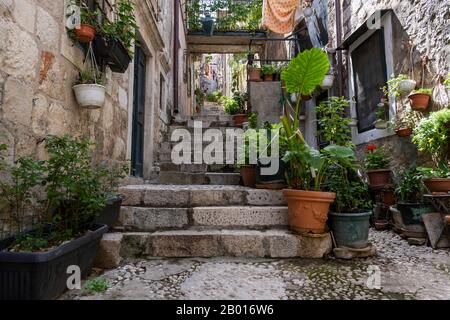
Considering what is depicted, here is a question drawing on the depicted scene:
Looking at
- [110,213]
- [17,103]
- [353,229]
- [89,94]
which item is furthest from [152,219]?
[353,229]

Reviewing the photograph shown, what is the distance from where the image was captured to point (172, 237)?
2.33 meters

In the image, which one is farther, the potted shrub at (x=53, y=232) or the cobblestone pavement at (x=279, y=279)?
the cobblestone pavement at (x=279, y=279)

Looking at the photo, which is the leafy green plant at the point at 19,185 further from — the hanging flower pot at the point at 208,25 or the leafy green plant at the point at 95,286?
the hanging flower pot at the point at 208,25

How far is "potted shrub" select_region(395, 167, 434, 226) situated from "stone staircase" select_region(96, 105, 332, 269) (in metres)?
1.10

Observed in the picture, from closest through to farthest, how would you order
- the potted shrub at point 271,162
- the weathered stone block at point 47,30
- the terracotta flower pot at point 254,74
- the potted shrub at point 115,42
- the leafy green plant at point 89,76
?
1. the weathered stone block at point 47,30
2. the leafy green plant at point 89,76
3. the potted shrub at point 115,42
4. the potted shrub at point 271,162
5. the terracotta flower pot at point 254,74

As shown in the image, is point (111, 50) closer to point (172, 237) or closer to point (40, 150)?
point (40, 150)

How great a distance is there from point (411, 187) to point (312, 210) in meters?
1.35

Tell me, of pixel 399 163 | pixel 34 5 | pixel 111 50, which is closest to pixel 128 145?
pixel 111 50

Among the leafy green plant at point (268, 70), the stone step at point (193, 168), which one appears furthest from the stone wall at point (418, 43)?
the leafy green plant at point (268, 70)

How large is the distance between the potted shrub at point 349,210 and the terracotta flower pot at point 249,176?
0.91 m

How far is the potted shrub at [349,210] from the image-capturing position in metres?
2.38

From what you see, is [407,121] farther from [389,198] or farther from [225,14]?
[225,14]
